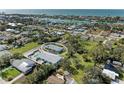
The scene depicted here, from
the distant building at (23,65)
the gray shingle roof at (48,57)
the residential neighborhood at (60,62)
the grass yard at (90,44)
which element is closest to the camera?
the residential neighborhood at (60,62)

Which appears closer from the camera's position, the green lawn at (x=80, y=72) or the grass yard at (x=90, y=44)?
the green lawn at (x=80, y=72)

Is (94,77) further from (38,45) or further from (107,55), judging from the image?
(38,45)

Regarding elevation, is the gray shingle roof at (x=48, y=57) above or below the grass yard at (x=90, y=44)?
below

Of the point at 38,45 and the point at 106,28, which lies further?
the point at 106,28

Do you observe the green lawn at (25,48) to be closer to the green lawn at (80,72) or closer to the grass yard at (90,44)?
the green lawn at (80,72)

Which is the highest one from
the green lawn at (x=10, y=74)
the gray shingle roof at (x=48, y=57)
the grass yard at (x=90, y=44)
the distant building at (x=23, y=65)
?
the grass yard at (x=90, y=44)

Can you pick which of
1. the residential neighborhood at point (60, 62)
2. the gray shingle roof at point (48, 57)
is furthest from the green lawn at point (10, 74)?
the gray shingle roof at point (48, 57)

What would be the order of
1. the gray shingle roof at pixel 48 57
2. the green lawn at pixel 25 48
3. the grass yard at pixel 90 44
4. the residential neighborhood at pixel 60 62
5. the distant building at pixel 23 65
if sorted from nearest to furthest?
the residential neighborhood at pixel 60 62 → the distant building at pixel 23 65 → the gray shingle roof at pixel 48 57 → the green lawn at pixel 25 48 → the grass yard at pixel 90 44

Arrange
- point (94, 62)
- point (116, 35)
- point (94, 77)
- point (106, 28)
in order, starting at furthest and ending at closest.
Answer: point (106, 28), point (116, 35), point (94, 62), point (94, 77)

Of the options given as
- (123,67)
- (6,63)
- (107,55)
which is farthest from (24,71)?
(123,67)

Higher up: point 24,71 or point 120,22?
point 120,22
